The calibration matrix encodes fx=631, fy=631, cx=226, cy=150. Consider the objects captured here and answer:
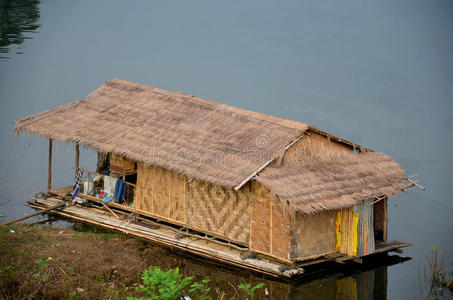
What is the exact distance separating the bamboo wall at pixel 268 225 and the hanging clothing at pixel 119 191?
361 centimetres

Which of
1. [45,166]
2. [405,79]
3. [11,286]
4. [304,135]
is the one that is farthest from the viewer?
[405,79]

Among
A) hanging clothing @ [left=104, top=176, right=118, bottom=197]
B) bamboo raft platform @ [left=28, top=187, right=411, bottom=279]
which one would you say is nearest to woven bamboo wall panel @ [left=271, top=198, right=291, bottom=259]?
bamboo raft platform @ [left=28, top=187, right=411, bottom=279]

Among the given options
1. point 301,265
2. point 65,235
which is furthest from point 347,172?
point 65,235

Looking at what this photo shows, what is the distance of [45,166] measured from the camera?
20.2 meters

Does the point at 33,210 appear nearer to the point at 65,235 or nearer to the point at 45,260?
the point at 65,235

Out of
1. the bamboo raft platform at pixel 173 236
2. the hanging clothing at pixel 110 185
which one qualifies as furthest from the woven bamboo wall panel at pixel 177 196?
the hanging clothing at pixel 110 185

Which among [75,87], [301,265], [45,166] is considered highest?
[75,87]

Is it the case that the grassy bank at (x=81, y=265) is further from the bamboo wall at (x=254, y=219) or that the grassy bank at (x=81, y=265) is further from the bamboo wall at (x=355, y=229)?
the bamboo wall at (x=355, y=229)

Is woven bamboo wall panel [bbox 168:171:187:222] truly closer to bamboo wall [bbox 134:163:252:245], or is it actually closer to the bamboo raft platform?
bamboo wall [bbox 134:163:252:245]

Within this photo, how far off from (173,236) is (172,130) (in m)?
2.33

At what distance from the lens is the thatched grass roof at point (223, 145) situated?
11.9m

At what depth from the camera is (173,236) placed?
13211 millimetres

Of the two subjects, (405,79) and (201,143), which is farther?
(405,79)

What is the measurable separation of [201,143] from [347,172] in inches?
121
